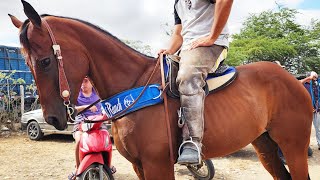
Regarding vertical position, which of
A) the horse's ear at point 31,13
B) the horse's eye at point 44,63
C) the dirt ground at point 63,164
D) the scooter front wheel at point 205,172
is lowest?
the dirt ground at point 63,164

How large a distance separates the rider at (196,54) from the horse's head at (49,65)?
845 mm

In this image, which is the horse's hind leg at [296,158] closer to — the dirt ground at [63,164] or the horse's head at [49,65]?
the horse's head at [49,65]

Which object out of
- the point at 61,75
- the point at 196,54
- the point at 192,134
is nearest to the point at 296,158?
A: the point at 192,134

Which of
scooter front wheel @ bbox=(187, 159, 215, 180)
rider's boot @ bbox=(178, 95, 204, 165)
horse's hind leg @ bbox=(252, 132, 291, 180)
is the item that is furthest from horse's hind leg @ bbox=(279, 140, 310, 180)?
scooter front wheel @ bbox=(187, 159, 215, 180)

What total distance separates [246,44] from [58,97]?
17.4 m

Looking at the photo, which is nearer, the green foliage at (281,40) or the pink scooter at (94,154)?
the pink scooter at (94,154)

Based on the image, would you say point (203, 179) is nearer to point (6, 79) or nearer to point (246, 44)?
point (6, 79)

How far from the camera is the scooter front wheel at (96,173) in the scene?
13.4ft

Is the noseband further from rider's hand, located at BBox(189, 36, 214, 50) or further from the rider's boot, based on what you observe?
rider's hand, located at BBox(189, 36, 214, 50)

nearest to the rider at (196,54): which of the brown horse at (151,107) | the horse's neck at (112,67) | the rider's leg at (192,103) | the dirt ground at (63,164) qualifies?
the rider's leg at (192,103)

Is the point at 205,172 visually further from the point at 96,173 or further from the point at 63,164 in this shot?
the point at 63,164

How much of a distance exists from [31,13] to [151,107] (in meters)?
1.09

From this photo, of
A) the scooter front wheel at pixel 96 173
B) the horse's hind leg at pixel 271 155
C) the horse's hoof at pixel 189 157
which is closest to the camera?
the horse's hoof at pixel 189 157

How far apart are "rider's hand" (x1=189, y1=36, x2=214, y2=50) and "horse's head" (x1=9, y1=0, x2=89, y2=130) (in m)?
0.99
